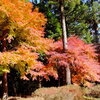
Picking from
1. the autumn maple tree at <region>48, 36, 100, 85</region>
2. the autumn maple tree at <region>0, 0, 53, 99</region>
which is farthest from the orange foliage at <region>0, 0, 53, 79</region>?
the autumn maple tree at <region>48, 36, 100, 85</region>

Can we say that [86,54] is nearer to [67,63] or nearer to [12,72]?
[67,63]

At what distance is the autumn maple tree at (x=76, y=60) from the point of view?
46.3 feet

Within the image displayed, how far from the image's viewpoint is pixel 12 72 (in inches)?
641

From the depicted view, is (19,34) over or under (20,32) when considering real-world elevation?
under

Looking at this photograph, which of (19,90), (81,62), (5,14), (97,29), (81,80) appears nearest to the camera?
(5,14)

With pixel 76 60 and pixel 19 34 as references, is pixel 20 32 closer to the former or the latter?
pixel 19 34

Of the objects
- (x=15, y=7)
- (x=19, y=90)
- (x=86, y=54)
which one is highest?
(x=15, y=7)

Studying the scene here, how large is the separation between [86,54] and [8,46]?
6.50 meters

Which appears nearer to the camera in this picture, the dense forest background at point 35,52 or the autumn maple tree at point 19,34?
the autumn maple tree at point 19,34

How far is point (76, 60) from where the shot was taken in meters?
14.2

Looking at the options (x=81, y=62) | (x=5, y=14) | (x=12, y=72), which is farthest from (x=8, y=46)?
(x=81, y=62)

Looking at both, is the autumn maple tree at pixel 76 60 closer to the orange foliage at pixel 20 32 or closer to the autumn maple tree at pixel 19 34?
the autumn maple tree at pixel 19 34

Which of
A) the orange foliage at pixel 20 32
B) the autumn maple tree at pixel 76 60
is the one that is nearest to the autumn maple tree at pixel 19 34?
the orange foliage at pixel 20 32

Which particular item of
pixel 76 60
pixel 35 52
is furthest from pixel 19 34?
pixel 76 60
